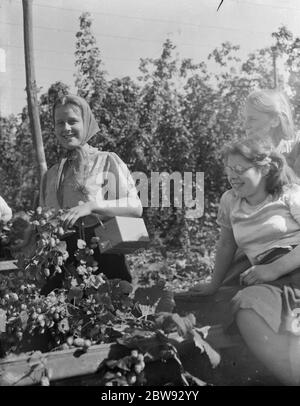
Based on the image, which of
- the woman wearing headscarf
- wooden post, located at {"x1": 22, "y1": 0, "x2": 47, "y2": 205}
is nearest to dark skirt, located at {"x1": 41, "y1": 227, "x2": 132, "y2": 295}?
the woman wearing headscarf

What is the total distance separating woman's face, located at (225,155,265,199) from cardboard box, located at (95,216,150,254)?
0.35 m

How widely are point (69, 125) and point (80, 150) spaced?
100mm

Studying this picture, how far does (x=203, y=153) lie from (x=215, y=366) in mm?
4869

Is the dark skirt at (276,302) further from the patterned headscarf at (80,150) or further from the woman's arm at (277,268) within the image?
the patterned headscarf at (80,150)

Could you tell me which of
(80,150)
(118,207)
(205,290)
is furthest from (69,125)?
(205,290)

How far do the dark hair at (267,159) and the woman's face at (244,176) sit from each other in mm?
15

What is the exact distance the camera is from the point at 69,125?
1.96 m

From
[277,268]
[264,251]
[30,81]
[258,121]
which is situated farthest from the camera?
[30,81]

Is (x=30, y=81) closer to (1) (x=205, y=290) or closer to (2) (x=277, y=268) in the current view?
(1) (x=205, y=290)

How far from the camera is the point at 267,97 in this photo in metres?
2.18

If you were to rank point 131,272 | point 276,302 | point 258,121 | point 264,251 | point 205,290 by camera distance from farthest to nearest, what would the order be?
point 131,272, point 258,121, point 205,290, point 264,251, point 276,302

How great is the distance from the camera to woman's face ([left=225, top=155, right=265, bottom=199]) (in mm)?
1763

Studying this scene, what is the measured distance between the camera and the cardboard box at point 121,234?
168 cm
